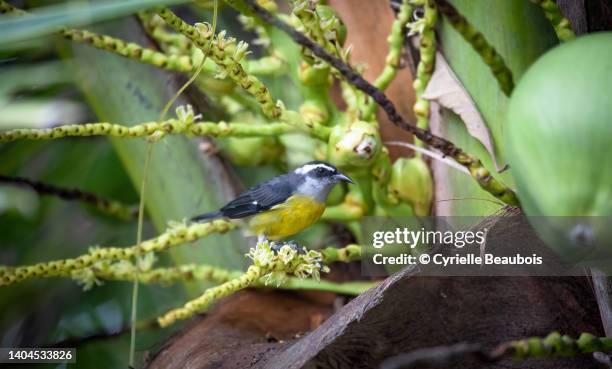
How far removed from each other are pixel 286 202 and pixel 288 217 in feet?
0.06

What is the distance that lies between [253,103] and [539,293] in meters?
0.35

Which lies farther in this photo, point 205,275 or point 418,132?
point 205,275

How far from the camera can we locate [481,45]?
1.77 feet

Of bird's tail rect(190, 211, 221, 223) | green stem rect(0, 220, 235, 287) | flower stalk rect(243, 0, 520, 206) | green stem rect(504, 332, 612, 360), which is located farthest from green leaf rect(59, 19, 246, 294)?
green stem rect(504, 332, 612, 360)

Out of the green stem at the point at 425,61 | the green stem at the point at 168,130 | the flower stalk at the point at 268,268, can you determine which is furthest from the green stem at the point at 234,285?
the green stem at the point at 425,61

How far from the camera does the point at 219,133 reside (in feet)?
1.94

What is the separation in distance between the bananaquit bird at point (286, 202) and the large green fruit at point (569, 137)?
23 cm

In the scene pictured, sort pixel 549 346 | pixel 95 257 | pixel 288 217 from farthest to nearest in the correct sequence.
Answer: pixel 288 217 → pixel 95 257 → pixel 549 346

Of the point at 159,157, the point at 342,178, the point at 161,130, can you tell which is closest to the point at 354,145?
the point at 342,178

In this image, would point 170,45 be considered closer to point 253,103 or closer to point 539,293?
point 253,103

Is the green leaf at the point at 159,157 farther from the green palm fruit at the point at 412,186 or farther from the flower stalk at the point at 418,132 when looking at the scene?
the flower stalk at the point at 418,132

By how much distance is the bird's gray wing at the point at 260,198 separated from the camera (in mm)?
704

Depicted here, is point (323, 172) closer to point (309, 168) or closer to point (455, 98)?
point (309, 168)

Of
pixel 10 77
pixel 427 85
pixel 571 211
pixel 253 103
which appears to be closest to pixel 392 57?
pixel 427 85
